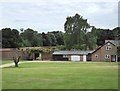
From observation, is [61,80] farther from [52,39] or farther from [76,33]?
[52,39]

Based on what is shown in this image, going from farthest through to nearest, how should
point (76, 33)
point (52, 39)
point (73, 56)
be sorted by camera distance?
point (52, 39)
point (76, 33)
point (73, 56)

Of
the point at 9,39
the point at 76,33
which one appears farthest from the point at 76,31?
the point at 9,39

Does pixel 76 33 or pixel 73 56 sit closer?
pixel 73 56

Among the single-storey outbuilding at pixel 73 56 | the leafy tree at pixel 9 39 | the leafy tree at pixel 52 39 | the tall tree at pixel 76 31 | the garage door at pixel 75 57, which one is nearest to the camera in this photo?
the single-storey outbuilding at pixel 73 56

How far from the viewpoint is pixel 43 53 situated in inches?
3674

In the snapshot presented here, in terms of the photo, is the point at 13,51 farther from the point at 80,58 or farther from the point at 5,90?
the point at 5,90

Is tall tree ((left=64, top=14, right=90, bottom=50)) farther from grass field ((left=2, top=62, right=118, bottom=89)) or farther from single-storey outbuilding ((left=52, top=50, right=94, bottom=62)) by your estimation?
grass field ((left=2, top=62, right=118, bottom=89))

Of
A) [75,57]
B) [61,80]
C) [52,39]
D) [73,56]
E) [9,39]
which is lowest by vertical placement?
[61,80]

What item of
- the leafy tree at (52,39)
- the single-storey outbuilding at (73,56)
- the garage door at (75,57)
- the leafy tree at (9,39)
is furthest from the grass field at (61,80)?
the leafy tree at (52,39)

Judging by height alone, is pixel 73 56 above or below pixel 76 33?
below

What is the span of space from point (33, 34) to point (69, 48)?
45.7 meters

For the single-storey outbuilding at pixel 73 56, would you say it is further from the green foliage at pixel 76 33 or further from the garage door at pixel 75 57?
the green foliage at pixel 76 33

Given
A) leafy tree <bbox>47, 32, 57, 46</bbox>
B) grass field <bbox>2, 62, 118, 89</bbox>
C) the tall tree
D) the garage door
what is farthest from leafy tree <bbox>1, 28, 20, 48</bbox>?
grass field <bbox>2, 62, 118, 89</bbox>

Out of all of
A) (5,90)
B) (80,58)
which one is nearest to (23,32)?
(80,58)
